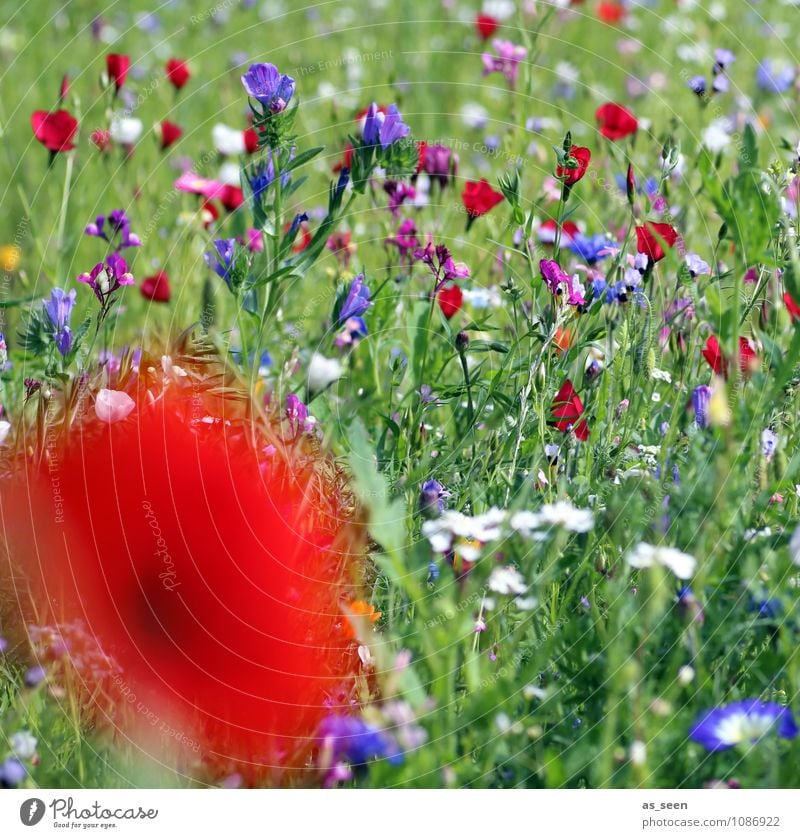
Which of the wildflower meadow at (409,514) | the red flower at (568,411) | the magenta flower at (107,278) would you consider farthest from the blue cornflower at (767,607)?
the magenta flower at (107,278)

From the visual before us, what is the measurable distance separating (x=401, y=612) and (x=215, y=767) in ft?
0.79

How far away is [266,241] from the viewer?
121 centimetres

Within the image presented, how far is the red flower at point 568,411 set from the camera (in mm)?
1191

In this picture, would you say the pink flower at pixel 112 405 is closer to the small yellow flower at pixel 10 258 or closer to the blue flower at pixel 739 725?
the blue flower at pixel 739 725

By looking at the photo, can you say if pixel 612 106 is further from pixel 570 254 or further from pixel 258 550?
pixel 258 550

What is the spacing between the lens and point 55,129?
4.79 feet

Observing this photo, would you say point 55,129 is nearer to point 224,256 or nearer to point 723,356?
point 224,256

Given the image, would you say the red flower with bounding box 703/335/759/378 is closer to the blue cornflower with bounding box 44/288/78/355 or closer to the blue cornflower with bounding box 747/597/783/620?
the blue cornflower with bounding box 747/597/783/620

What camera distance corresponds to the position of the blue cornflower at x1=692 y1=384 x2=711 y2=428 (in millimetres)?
1141

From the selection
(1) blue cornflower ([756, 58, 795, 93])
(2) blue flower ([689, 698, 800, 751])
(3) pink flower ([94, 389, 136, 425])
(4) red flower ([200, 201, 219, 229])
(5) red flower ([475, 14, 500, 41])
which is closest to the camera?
(2) blue flower ([689, 698, 800, 751])

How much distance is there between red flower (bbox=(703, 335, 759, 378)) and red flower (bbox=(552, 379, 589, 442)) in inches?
5.9

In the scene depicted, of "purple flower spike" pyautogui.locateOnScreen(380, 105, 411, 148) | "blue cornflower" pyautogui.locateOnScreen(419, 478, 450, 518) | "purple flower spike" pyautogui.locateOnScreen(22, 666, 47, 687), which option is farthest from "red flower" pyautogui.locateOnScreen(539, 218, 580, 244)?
"purple flower spike" pyautogui.locateOnScreen(22, 666, 47, 687)
